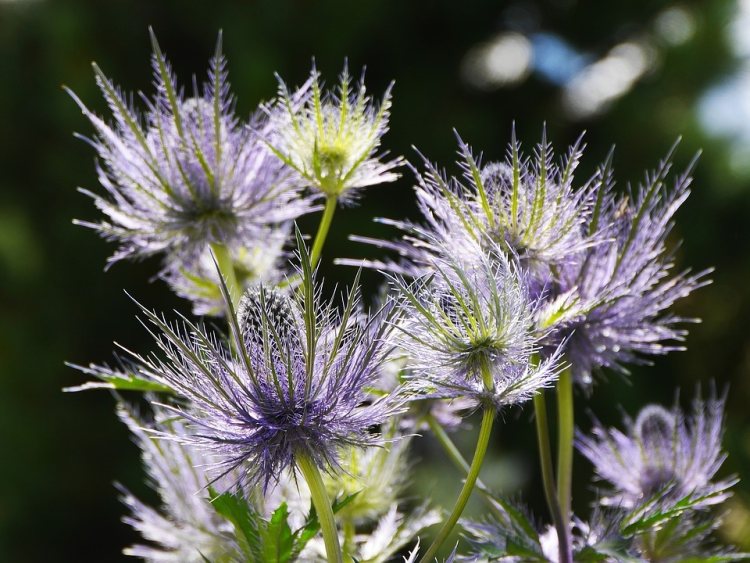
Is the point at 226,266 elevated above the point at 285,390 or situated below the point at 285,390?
above

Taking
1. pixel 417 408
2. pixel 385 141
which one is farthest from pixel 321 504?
pixel 385 141

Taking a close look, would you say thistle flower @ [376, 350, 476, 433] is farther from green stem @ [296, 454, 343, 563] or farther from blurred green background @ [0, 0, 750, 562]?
blurred green background @ [0, 0, 750, 562]

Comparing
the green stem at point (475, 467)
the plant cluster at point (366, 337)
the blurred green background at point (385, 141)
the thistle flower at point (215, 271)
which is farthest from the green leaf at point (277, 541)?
the blurred green background at point (385, 141)

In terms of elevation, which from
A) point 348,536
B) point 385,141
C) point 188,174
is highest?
point 385,141

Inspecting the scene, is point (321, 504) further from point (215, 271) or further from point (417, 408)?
point (215, 271)

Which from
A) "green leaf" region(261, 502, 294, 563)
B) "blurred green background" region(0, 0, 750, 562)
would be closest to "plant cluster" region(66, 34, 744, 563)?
"green leaf" region(261, 502, 294, 563)

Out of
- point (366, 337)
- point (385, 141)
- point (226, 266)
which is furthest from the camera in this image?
point (385, 141)
